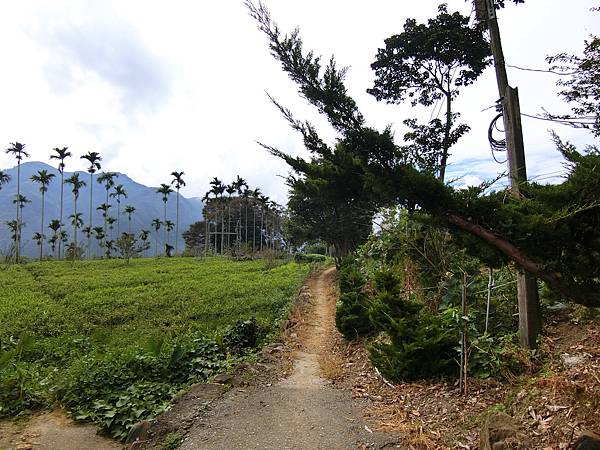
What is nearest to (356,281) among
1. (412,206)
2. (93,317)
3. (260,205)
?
(412,206)

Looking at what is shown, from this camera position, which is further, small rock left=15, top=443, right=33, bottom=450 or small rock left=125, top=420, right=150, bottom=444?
small rock left=15, top=443, right=33, bottom=450

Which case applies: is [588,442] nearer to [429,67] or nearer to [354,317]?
[354,317]

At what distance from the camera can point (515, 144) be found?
15.0 ft

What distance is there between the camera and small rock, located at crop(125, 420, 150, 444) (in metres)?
4.22

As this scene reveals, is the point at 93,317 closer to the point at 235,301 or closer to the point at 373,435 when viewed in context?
the point at 235,301

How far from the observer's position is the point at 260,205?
56562 mm

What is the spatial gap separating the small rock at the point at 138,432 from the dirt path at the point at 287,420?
0.57m

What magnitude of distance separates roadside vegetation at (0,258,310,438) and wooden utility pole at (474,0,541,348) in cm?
447

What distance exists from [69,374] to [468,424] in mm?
5990

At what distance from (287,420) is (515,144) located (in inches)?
160

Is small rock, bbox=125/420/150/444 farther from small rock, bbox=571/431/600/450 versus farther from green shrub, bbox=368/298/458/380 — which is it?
small rock, bbox=571/431/600/450

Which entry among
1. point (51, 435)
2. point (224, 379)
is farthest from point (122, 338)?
point (224, 379)

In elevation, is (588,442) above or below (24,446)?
above

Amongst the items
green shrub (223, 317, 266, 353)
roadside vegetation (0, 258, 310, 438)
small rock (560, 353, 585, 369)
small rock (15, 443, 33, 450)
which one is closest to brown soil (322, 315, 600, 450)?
small rock (560, 353, 585, 369)
